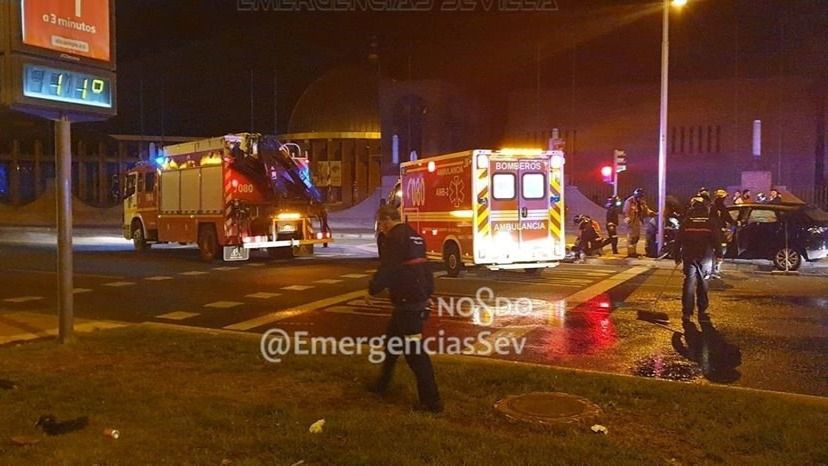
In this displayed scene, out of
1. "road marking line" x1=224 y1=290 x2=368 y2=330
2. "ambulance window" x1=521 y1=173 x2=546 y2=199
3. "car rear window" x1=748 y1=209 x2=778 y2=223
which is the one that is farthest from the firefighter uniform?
"car rear window" x1=748 y1=209 x2=778 y2=223

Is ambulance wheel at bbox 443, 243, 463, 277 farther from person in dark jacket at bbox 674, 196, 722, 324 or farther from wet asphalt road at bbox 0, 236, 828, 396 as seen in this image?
person in dark jacket at bbox 674, 196, 722, 324

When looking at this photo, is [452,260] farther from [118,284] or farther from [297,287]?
[118,284]

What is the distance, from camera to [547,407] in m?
5.83

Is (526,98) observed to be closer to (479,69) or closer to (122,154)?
(479,69)

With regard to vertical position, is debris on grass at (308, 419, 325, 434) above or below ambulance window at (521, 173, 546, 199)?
below

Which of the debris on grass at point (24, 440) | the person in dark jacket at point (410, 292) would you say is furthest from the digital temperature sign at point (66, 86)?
the person in dark jacket at point (410, 292)

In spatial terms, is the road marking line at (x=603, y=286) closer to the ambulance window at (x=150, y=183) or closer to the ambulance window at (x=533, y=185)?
the ambulance window at (x=533, y=185)

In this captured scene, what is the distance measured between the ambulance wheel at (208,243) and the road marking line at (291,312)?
7.42m

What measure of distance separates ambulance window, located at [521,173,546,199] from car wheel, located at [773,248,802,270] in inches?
211

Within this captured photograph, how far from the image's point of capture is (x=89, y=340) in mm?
8695

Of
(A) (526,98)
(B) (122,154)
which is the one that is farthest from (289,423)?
(B) (122,154)

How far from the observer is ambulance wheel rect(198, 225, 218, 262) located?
64.6ft

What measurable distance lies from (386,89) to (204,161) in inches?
831

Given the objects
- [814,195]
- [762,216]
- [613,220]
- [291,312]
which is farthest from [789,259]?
[814,195]
